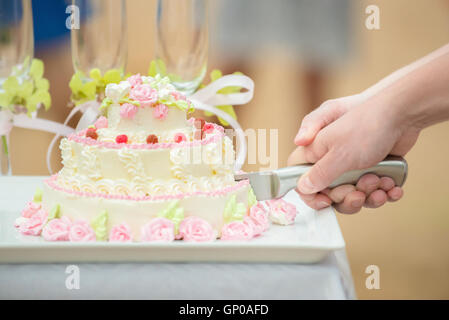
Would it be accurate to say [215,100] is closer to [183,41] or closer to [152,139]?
[183,41]

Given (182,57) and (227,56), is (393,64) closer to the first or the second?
(227,56)

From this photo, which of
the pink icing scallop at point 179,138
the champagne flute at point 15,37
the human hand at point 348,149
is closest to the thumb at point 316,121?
the human hand at point 348,149

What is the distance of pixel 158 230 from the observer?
92 cm

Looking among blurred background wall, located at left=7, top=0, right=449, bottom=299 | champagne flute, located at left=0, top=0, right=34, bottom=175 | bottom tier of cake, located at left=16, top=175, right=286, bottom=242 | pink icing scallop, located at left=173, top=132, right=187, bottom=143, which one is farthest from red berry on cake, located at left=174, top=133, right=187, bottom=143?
blurred background wall, located at left=7, top=0, right=449, bottom=299

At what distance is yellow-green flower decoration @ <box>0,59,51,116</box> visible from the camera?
130 cm

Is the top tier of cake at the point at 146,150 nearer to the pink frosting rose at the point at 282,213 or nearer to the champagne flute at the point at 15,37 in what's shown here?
the pink frosting rose at the point at 282,213

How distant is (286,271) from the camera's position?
83 centimetres

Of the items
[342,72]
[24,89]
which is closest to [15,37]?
[24,89]

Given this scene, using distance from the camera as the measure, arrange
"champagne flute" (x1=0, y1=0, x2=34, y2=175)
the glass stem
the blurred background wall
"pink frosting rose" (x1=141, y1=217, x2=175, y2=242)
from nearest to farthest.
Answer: "pink frosting rose" (x1=141, y1=217, x2=175, y2=242)
"champagne flute" (x1=0, y1=0, x2=34, y2=175)
the glass stem
the blurred background wall

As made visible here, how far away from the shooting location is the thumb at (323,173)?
1024 mm

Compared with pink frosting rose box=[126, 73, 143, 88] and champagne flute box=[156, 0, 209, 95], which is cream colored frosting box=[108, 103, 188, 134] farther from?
champagne flute box=[156, 0, 209, 95]

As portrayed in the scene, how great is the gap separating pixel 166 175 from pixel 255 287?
0.93ft

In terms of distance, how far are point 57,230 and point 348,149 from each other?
1.67 ft
